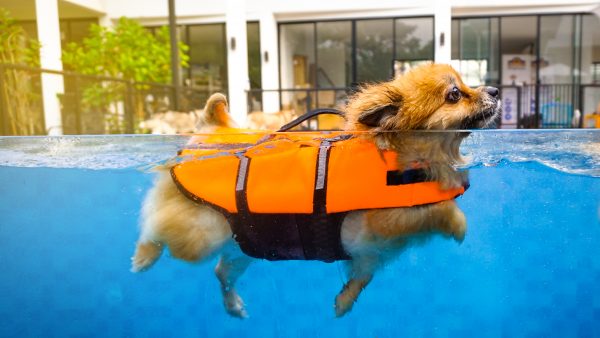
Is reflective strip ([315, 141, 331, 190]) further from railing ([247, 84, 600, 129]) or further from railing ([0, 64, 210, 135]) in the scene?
railing ([247, 84, 600, 129])

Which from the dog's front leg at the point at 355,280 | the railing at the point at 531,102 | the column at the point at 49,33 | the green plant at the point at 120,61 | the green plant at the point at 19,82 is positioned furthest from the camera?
the railing at the point at 531,102

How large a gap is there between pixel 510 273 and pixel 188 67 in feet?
45.7

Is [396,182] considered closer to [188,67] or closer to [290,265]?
[290,265]

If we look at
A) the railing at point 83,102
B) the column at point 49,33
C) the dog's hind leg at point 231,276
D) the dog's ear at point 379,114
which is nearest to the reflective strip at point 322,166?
the dog's ear at point 379,114

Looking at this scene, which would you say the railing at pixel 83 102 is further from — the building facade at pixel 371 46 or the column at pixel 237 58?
the building facade at pixel 371 46

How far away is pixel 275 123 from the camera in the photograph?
455 inches

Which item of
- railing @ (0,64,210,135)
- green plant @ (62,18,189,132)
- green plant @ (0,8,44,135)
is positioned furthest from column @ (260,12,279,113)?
green plant @ (0,8,44,135)

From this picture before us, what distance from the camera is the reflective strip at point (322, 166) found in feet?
8.55

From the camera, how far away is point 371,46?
15609 millimetres

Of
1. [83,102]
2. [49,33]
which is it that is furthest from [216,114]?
[49,33]

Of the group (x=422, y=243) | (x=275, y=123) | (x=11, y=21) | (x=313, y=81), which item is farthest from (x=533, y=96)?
(x=422, y=243)

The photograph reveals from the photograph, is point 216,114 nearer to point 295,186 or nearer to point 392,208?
point 295,186

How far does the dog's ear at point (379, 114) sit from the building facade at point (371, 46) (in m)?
11.5

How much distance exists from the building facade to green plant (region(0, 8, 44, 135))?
3010 millimetres
